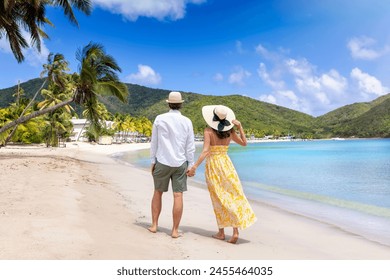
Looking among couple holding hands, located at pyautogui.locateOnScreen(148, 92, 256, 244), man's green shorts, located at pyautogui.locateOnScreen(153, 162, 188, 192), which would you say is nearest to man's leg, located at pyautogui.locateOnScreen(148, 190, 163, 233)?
couple holding hands, located at pyautogui.locateOnScreen(148, 92, 256, 244)

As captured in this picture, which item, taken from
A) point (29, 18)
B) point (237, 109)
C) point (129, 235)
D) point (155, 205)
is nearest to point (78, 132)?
point (29, 18)

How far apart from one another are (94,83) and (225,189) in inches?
647

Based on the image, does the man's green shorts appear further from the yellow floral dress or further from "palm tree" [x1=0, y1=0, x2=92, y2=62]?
"palm tree" [x1=0, y1=0, x2=92, y2=62]

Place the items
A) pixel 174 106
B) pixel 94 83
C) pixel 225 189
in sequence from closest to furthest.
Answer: pixel 174 106
pixel 225 189
pixel 94 83

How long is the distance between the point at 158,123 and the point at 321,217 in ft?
18.9

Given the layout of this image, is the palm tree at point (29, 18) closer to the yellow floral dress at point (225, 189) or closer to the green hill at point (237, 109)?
the yellow floral dress at point (225, 189)

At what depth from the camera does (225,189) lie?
4.95 metres

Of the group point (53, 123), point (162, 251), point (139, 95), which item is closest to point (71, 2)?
point (162, 251)

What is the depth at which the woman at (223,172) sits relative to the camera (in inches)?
191

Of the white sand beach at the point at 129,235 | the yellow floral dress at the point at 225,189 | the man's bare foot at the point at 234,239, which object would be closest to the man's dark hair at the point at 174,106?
the yellow floral dress at the point at 225,189

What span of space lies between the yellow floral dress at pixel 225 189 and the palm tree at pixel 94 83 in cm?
1601

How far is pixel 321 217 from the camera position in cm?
884

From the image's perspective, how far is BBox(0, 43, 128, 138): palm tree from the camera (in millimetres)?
19812

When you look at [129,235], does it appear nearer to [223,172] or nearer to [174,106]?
[223,172]
